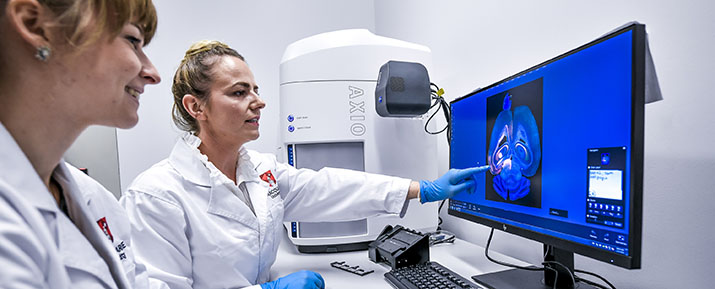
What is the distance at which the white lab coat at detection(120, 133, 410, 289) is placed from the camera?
92 cm

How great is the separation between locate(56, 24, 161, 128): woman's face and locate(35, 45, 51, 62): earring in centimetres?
2

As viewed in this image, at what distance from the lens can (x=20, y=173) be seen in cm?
47

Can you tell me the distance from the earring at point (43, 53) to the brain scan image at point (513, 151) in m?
0.84

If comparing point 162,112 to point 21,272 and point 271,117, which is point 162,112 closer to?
point 271,117

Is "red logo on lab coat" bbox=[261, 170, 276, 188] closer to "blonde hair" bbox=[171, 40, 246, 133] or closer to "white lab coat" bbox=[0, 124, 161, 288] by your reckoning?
"blonde hair" bbox=[171, 40, 246, 133]

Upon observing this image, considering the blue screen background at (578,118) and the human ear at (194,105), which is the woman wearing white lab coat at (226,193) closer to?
the human ear at (194,105)

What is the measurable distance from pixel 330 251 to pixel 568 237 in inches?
32.1

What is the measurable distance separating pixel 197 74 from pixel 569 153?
1027mm

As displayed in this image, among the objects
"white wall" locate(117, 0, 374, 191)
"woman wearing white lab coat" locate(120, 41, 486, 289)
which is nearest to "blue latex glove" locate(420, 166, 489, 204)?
"woman wearing white lab coat" locate(120, 41, 486, 289)

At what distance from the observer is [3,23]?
45 centimetres

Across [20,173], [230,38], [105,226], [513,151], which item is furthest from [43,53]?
[230,38]

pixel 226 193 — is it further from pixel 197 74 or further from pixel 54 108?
pixel 54 108

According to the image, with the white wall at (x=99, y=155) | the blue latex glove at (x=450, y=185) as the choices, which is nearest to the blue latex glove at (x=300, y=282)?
the blue latex glove at (x=450, y=185)

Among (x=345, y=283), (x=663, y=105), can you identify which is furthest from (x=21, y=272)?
(x=663, y=105)
